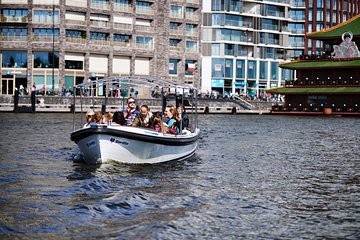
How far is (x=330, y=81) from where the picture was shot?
323 ft

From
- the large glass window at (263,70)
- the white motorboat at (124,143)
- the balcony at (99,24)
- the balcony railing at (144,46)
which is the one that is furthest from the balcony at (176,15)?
the white motorboat at (124,143)

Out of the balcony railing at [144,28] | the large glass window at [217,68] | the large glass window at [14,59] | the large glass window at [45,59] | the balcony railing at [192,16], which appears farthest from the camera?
the large glass window at [217,68]

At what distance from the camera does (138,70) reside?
112062mm

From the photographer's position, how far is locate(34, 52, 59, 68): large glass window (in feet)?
338

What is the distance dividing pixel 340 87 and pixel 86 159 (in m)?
74.3

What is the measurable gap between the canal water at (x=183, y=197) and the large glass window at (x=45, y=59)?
2759 inches

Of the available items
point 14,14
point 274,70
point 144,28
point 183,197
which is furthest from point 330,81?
point 183,197

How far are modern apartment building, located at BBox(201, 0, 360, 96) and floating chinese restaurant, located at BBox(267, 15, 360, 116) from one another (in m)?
34.0

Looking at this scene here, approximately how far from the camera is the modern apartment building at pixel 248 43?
136 meters

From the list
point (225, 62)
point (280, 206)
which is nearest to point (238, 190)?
point (280, 206)

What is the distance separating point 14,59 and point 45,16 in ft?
24.5

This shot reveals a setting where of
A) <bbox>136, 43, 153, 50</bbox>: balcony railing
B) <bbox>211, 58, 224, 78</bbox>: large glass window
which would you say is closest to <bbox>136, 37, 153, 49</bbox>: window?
<bbox>136, 43, 153, 50</bbox>: balcony railing

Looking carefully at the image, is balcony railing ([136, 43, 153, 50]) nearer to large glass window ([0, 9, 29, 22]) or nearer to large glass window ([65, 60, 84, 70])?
large glass window ([65, 60, 84, 70])

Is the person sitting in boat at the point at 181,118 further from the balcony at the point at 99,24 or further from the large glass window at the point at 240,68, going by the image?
the large glass window at the point at 240,68
